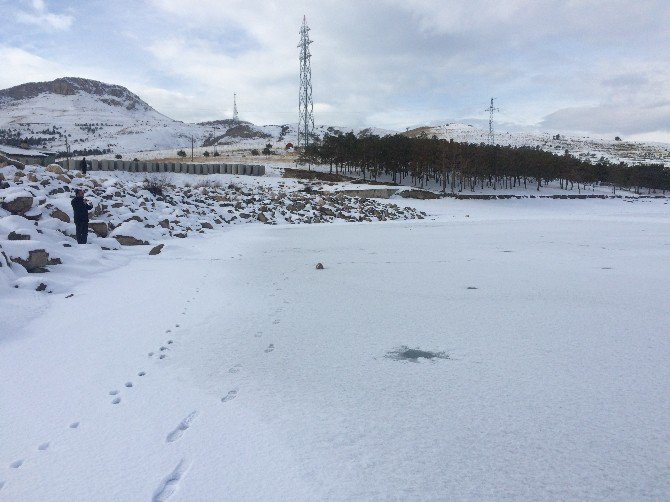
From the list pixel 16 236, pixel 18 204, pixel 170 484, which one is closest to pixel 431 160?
pixel 18 204

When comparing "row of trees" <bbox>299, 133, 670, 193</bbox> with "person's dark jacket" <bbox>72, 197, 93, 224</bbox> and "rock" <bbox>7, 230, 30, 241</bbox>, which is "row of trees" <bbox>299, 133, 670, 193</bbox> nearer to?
"person's dark jacket" <bbox>72, 197, 93, 224</bbox>

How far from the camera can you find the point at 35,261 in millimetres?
6695

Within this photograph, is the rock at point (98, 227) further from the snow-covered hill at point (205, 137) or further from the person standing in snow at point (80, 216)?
the snow-covered hill at point (205, 137)

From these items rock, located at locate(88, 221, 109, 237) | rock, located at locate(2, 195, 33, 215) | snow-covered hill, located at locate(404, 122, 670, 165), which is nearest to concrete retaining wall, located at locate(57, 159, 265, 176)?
rock, located at locate(88, 221, 109, 237)

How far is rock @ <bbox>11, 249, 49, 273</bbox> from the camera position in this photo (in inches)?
258

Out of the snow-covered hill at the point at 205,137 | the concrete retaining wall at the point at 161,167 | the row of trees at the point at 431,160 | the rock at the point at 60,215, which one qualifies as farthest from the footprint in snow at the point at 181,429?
the snow-covered hill at the point at 205,137

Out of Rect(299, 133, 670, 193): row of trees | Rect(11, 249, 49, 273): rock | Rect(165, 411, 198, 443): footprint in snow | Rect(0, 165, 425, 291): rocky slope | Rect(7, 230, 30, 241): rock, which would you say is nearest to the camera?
Rect(165, 411, 198, 443): footprint in snow

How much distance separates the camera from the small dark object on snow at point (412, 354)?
361 centimetres

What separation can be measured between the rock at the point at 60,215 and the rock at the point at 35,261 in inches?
148

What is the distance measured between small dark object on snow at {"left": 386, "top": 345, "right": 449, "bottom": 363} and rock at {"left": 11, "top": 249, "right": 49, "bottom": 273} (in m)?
6.12

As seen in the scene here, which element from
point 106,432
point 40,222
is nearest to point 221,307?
point 106,432

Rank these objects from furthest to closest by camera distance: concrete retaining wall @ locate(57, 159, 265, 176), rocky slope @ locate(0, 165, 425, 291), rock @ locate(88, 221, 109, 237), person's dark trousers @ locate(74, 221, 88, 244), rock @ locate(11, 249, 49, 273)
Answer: concrete retaining wall @ locate(57, 159, 265, 176), rock @ locate(88, 221, 109, 237), person's dark trousers @ locate(74, 221, 88, 244), rocky slope @ locate(0, 165, 425, 291), rock @ locate(11, 249, 49, 273)

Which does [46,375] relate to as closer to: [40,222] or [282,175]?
[40,222]

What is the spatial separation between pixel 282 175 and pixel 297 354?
4078 cm
